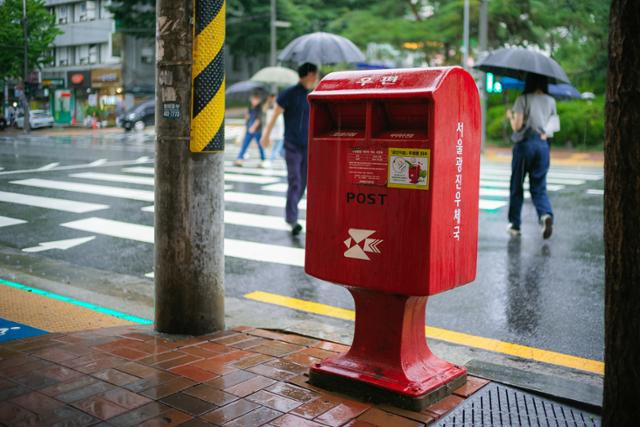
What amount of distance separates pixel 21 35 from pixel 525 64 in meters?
5.64

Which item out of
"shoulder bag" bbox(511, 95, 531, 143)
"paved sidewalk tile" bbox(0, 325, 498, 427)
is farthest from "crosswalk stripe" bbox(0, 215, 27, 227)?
"shoulder bag" bbox(511, 95, 531, 143)

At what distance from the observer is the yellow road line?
4422 mm

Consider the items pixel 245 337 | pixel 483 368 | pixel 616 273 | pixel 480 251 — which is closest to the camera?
pixel 616 273

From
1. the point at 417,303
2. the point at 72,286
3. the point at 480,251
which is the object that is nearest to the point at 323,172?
the point at 417,303

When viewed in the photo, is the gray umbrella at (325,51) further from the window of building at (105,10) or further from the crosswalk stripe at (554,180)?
the crosswalk stripe at (554,180)

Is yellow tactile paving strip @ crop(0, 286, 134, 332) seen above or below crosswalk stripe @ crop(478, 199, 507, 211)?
below

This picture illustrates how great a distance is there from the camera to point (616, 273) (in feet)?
8.16

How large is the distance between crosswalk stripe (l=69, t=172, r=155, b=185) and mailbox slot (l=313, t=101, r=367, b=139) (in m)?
9.89

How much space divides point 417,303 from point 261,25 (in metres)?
42.8

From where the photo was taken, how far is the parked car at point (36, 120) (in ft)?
28.2

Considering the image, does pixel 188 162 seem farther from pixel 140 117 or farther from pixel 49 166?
pixel 140 117

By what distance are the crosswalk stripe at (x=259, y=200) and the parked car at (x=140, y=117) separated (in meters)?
22.2

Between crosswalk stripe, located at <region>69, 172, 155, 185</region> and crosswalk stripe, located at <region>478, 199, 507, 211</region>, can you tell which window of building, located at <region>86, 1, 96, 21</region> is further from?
crosswalk stripe, located at <region>478, 199, 507, 211</region>

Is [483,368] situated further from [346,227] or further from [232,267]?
[232,267]
